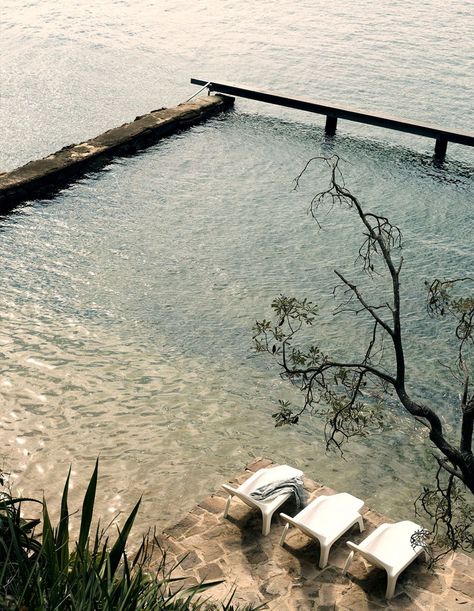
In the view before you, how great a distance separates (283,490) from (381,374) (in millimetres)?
2931

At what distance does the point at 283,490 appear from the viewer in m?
9.43

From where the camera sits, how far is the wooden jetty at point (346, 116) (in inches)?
800

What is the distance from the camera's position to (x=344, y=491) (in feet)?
33.8

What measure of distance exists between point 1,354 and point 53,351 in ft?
2.31

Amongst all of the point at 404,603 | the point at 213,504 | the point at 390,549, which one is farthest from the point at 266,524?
the point at 404,603

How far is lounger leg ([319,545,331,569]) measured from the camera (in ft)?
29.1

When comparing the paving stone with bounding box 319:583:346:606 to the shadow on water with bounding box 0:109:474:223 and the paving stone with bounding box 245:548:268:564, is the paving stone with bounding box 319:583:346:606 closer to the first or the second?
the paving stone with bounding box 245:548:268:564

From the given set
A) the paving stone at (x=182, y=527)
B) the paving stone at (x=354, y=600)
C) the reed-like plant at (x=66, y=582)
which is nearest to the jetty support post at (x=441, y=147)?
the paving stone at (x=182, y=527)

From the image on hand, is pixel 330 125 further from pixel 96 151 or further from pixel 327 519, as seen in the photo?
pixel 327 519

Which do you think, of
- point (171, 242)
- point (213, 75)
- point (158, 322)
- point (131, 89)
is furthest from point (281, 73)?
point (158, 322)

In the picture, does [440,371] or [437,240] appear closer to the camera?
[440,371]

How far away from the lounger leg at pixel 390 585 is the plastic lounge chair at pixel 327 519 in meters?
0.68

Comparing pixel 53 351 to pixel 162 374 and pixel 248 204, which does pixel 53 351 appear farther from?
pixel 248 204

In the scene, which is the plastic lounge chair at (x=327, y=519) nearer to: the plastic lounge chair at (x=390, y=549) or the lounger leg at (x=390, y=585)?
the plastic lounge chair at (x=390, y=549)
